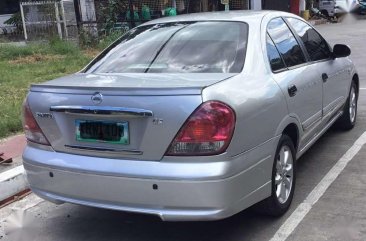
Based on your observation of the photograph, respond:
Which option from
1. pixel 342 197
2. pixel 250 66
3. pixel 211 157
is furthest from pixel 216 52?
pixel 342 197

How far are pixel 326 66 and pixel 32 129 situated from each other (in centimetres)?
294

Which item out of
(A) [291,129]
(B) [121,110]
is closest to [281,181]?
(A) [291,129]

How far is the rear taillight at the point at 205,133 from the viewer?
3.22 meters

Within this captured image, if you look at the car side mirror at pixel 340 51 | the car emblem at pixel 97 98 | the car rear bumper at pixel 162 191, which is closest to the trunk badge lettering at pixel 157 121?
the car rear bumper at pixel 162 191

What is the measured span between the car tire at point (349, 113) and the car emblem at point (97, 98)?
140 inches

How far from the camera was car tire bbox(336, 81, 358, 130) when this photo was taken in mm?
6160

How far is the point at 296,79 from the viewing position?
434 cm

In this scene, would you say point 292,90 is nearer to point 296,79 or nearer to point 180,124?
point 296,79

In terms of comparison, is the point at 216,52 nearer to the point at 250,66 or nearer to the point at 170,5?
the point at 250,66

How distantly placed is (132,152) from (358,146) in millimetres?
3317

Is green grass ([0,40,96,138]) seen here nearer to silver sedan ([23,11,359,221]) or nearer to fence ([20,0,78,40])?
fence ([20,0,78,40])

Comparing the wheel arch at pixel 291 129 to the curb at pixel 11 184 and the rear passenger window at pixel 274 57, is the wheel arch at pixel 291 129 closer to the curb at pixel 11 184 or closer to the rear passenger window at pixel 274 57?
the rear passenger window at pixel 274 57

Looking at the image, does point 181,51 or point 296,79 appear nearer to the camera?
point 181,51

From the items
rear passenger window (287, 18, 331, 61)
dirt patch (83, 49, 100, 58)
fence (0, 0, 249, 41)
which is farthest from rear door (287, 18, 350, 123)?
fence (0, 0, 249, 41)
